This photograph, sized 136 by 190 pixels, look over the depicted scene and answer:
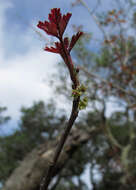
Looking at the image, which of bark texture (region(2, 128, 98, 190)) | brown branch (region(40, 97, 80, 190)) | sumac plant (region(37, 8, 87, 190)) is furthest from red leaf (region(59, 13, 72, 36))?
bark texture (region(2, 128, 98, 190))

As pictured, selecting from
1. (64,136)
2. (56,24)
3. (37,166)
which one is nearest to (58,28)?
(56,24)

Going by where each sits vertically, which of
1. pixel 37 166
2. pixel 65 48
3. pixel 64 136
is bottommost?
pixel 37 166

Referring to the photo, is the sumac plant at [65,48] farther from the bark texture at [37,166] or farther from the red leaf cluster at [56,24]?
the bark texture at [37,166]

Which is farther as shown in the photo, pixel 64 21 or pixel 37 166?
pixel 37 166

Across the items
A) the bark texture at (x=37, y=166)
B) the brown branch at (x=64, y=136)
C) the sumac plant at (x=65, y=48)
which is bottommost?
the bark texture at (x=37, y=166)

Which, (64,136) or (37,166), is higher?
(64,136)

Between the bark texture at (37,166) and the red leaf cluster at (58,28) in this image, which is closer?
the red leaf cluster at (58,28)

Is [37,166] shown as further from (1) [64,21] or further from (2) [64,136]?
(1) [64,21]

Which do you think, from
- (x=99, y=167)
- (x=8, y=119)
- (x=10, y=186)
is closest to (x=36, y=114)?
(x=8, y=119)

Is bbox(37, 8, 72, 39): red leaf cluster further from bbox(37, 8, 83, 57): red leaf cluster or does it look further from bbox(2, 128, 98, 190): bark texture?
bbox(2, 128, 98, 190): bark texture

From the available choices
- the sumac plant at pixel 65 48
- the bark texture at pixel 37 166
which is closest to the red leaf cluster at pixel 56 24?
the sumac plant at pixel 65 48

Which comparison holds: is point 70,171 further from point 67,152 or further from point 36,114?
point 67,152
